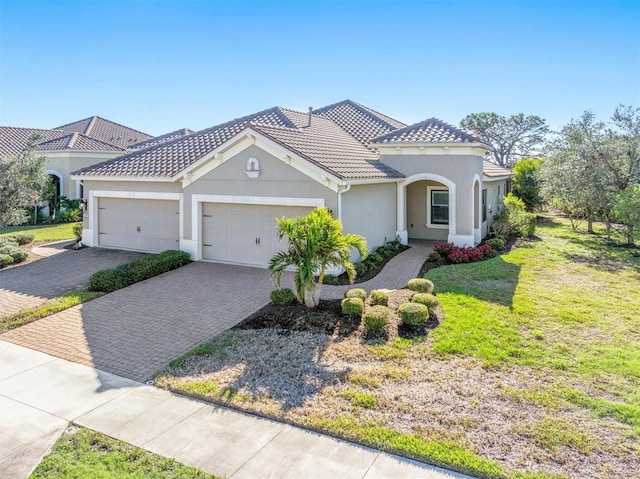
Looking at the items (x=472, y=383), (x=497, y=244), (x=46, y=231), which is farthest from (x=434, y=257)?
(x=46, y=231)

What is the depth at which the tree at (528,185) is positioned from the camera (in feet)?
98.1

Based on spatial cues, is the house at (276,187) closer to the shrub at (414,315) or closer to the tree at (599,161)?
the tree at (599,161)

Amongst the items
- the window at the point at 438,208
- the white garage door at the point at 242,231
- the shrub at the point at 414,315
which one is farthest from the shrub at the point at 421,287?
the window at the point at 438,208

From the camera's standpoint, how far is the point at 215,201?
16266mm

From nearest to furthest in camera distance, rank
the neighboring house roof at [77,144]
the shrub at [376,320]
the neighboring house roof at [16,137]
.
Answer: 1. the shrub at [376,320]
2. the neighboring house roof at [77,144]
3. the neighboring house roof at [16,137]

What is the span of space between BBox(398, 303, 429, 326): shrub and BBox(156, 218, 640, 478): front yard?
412mm

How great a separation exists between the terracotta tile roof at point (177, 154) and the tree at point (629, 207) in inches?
555

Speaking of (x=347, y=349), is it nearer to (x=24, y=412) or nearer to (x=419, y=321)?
(x=419, y=321)

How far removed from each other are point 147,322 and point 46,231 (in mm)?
18164

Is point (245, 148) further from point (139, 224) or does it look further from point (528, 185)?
point (528, 185)

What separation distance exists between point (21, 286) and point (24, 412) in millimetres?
8894

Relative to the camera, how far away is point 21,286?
549 inches

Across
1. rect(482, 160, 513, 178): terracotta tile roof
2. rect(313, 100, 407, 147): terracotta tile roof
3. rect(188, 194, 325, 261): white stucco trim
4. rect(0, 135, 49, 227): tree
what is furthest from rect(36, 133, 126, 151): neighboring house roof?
rect(482, 160, 513, 178): terracotta tile roof

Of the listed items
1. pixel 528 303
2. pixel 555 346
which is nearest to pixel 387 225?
pixel 528 303
